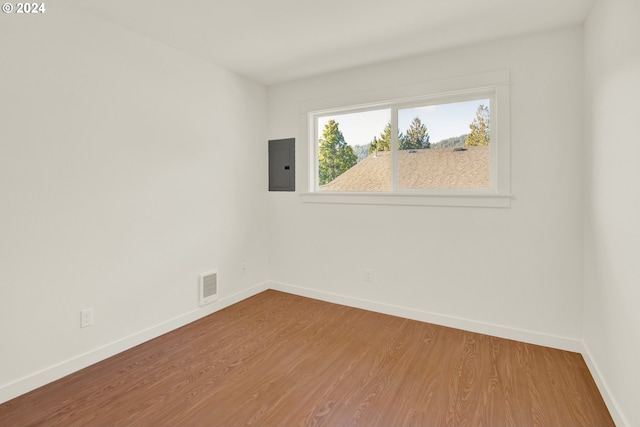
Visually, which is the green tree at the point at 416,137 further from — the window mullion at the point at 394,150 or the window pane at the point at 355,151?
the window pane at the point at 355,151

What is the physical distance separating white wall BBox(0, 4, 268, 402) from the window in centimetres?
113

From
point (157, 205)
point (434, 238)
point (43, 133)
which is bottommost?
point (434, 238)

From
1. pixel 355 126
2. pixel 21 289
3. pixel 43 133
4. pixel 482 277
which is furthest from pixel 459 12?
pixel 21 289

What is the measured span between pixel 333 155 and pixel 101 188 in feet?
7.53

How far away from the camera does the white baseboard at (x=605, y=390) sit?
171 centimetres

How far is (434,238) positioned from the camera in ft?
10.2

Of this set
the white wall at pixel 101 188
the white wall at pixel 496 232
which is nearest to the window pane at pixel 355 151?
the white wall at pixel 496 232

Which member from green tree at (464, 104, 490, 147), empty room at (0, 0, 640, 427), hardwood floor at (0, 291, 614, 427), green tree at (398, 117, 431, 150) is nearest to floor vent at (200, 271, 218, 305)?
empty room at (0, 0, 640, 427)

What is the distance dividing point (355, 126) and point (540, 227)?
6.58ft

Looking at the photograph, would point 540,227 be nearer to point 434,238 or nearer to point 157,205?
point 434,238

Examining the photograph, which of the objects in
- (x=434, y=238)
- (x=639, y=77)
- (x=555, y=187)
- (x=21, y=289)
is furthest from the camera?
(x=434, y=238)

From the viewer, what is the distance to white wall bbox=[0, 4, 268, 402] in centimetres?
204

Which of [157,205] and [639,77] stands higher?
[639,77]

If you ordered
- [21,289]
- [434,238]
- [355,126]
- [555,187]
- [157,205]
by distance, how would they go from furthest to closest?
[355,126]
[434,238]
[157,205]
[555,187]
[21,289]
